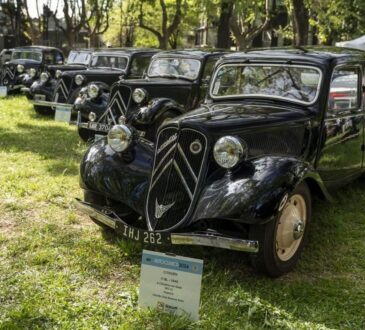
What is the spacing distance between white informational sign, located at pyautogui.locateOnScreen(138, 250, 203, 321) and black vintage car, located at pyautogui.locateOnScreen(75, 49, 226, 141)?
4494 millimetres

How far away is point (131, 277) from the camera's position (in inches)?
148

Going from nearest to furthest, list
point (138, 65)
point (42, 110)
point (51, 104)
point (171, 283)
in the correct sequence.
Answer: point (171, 283) < point (51, 104) < point (138, 65) < point (42, 110)

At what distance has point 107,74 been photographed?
10.5m

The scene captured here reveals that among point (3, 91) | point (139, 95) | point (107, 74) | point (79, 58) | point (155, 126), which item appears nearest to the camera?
point (155, 126)

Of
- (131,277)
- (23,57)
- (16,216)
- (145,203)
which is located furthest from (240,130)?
(23,57)

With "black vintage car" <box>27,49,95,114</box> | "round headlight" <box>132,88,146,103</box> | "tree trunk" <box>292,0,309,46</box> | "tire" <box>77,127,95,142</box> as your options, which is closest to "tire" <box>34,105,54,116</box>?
"black vintage car" <box>27,49,95,114</box>

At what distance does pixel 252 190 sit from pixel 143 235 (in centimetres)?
86

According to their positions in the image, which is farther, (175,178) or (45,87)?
(45,87)

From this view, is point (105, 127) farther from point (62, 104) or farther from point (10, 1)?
point (10, 1)

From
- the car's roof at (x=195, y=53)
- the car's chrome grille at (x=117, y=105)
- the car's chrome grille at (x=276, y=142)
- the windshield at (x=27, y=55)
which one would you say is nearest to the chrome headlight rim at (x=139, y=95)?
the car's chrome grille at (x=117, y=105)

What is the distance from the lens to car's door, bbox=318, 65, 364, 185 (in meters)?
4.81

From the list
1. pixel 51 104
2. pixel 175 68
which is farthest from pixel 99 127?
pixel 51 104

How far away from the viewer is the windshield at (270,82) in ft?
15.5

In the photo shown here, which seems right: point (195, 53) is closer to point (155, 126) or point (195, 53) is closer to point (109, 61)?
point (155, 126)
